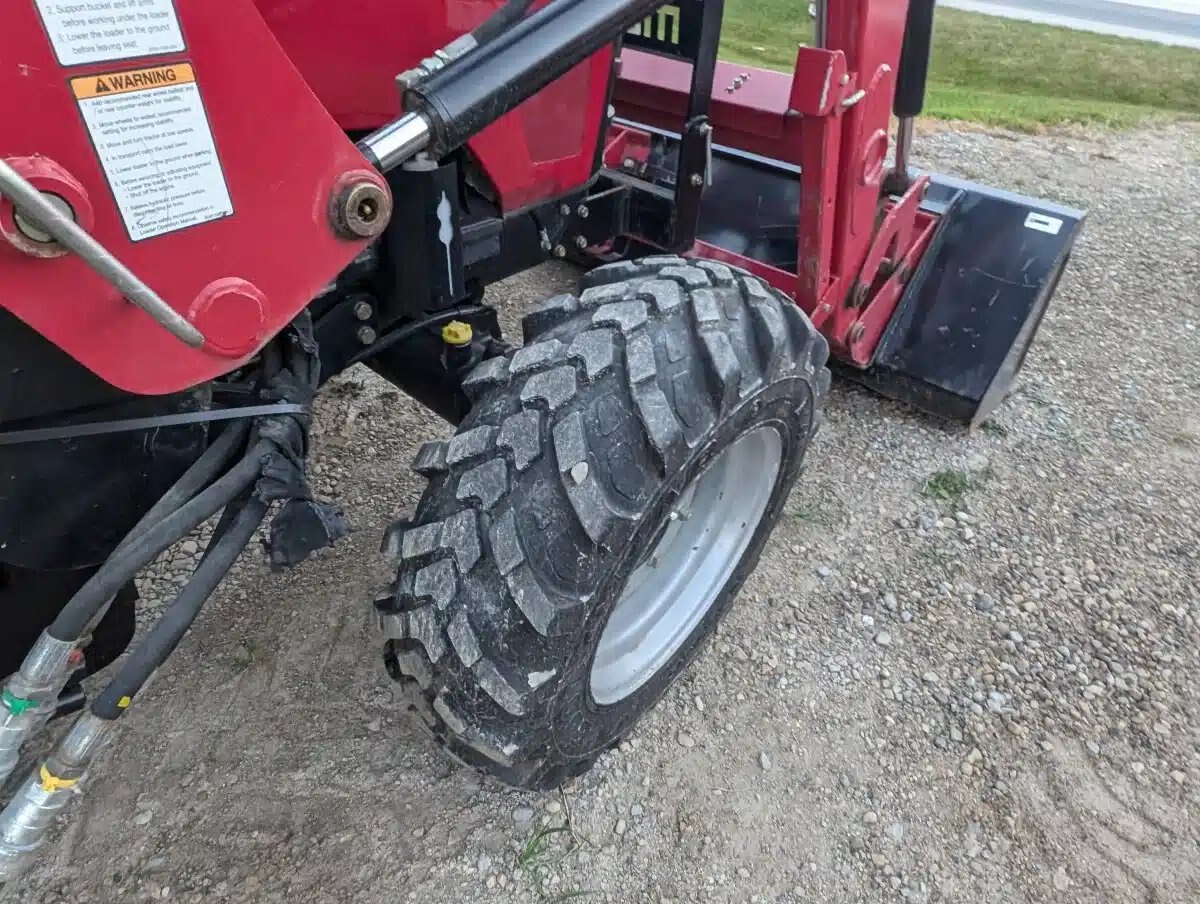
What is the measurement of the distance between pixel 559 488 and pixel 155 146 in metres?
0.74

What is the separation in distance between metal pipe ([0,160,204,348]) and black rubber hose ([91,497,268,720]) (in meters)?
0.46

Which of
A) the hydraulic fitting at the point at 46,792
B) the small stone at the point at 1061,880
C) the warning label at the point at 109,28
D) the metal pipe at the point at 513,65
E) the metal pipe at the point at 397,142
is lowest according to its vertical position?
the small stone at the point at 1061,880

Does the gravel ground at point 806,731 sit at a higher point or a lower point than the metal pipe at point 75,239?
lower

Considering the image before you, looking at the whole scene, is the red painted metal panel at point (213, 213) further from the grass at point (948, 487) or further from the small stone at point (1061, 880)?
the grass at point (948, 487)

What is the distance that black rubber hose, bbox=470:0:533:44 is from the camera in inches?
58.9

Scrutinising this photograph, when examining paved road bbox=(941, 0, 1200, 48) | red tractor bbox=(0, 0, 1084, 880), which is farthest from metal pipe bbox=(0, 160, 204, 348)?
paved road bbox=(941, 0, 1200, 48)

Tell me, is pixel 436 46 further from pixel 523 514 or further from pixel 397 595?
pixel 397 595

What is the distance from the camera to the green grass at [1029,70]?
734 cm

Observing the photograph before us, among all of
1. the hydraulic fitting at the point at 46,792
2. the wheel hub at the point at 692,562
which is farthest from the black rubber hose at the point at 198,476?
the wheel hub at the point at 692,562

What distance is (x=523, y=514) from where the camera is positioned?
151 cm

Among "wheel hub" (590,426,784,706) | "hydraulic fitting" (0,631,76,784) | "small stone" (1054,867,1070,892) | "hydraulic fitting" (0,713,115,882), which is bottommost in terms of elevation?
"small stone" (1054,867,1070,892)

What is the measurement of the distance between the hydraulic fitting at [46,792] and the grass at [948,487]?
8.17ft

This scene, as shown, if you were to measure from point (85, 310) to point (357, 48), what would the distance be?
0.74 metres

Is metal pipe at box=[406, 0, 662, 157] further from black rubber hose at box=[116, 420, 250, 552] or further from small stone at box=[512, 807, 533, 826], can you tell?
small stone at box=[512, 807, 533, 826]
